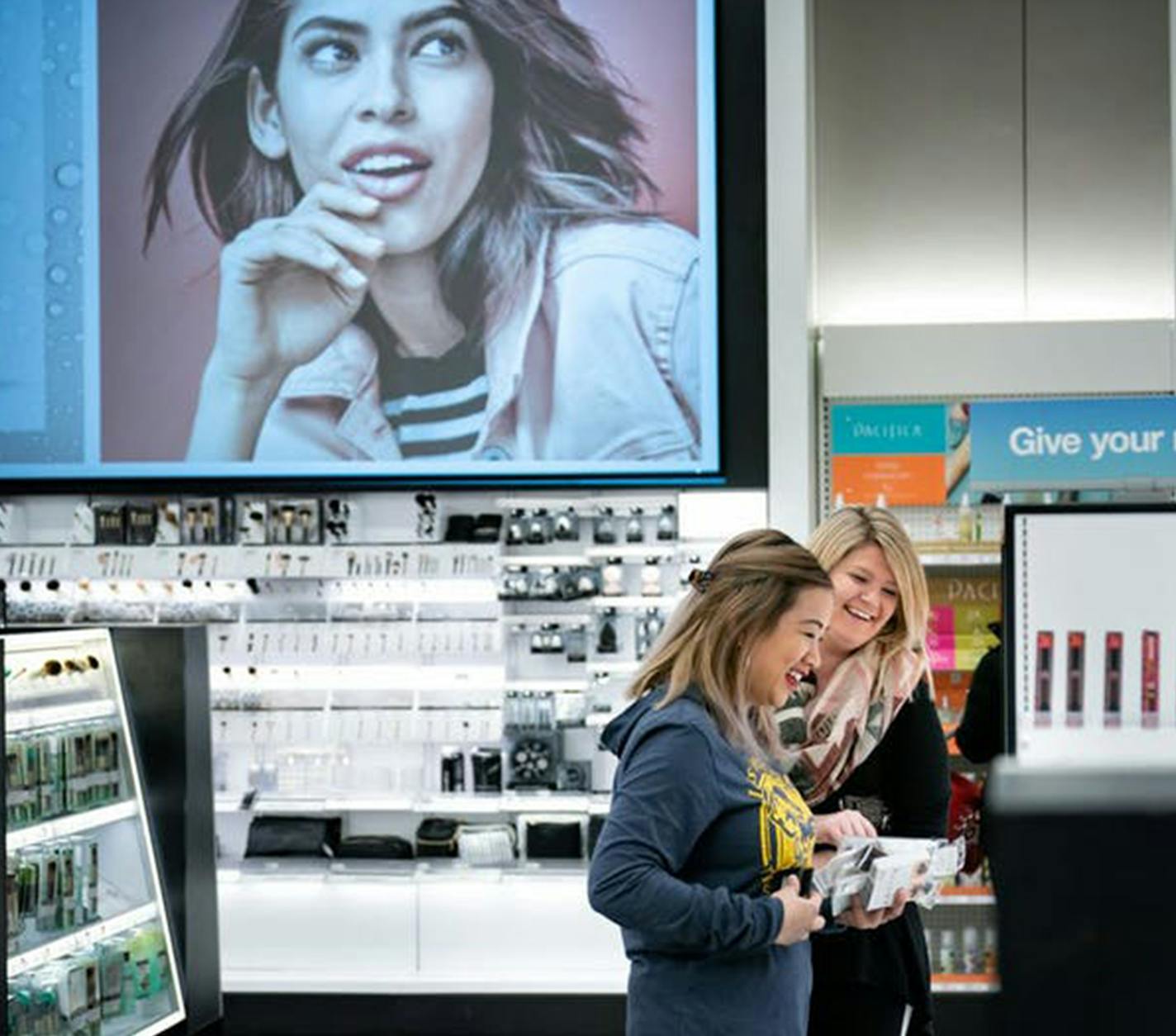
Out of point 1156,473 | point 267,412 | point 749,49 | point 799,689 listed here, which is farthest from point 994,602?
point 799,689

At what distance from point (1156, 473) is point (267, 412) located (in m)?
3.29

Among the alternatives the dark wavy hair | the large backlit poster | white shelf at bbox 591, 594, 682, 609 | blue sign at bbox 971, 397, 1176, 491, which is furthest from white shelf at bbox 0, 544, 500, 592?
blue sign at bbox 971, 397, 1176, 491

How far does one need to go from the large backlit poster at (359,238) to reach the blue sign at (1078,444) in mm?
1072

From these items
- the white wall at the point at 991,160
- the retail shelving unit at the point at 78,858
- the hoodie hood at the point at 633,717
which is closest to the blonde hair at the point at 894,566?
the hoodie hood at the point at 633,717

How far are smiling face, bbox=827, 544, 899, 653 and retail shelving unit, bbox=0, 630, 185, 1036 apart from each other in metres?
1.83

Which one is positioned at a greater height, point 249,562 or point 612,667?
point 249,562

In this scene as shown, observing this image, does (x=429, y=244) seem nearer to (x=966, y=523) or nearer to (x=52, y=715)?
(x=966, y=523)

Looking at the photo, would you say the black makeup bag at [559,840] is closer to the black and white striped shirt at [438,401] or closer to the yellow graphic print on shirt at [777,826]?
the black and white striped shirt at [438,401]

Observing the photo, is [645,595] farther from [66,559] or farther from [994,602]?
[66,559]

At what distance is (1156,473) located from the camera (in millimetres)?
6387

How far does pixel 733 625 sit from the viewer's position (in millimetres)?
2750

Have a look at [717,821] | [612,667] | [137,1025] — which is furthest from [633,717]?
[612,667]

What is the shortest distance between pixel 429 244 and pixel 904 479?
2016 millimetres

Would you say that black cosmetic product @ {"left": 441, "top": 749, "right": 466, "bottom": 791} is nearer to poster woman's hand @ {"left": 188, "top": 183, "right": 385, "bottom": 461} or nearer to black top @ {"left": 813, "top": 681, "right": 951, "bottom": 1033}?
poster woman's hand @ {"left": 188, "top": 183, "right": 385, "bottom": 461}
